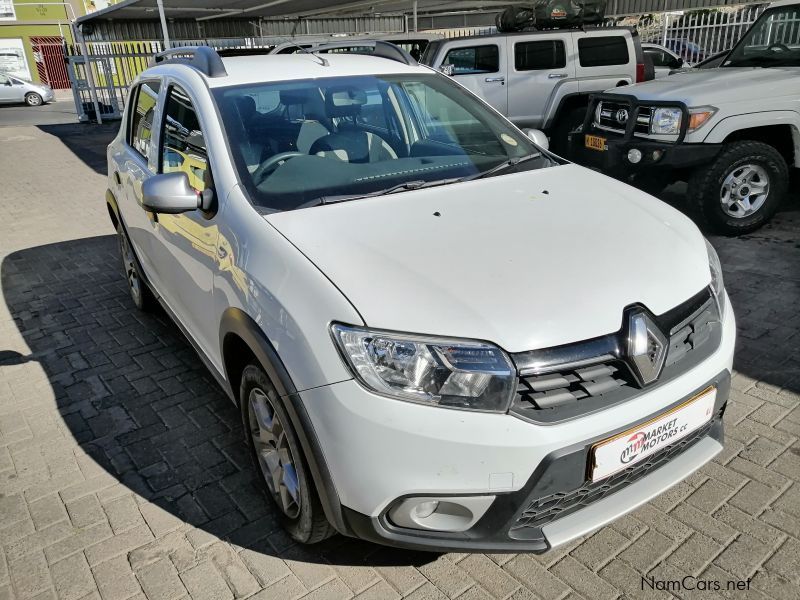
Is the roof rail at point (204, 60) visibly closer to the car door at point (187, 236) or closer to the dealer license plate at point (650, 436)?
the car door at point (187, 236)

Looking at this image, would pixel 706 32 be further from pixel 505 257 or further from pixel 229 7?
pixel 505 257

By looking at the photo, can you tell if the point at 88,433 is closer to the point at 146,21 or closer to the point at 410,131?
the point at 410,131

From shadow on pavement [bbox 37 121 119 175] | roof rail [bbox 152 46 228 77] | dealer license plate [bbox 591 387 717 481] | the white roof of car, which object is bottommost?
shadow on pavement [bbox 37 121 119 175]

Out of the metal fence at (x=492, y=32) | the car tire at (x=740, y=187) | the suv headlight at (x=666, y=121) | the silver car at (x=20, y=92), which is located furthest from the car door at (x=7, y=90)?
the car tire at (x=740, y=187)

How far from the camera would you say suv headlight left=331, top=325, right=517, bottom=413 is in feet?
6.16

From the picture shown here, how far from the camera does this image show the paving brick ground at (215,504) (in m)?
2.32

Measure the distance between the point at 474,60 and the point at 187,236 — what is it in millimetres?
7921

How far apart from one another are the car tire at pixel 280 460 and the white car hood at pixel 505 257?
0.50 m

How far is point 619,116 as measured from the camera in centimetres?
613

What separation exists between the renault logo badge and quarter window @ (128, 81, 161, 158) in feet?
9.41

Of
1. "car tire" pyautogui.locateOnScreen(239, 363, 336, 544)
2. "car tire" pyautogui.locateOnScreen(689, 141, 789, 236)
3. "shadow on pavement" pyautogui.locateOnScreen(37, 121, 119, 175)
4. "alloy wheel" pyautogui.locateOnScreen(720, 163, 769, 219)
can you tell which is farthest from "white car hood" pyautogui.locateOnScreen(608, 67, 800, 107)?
"shadow on pavement" pyautogui.locateOnScreen(37, 121, 119, 175)

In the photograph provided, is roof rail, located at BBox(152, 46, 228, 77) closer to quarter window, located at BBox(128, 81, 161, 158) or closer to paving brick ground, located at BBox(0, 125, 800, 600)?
quarter window, located at BBox(128, 81, 161, 158)

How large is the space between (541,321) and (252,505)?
1.58 meters

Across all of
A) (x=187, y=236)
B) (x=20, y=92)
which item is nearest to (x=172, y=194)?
(x=187, y=236)
